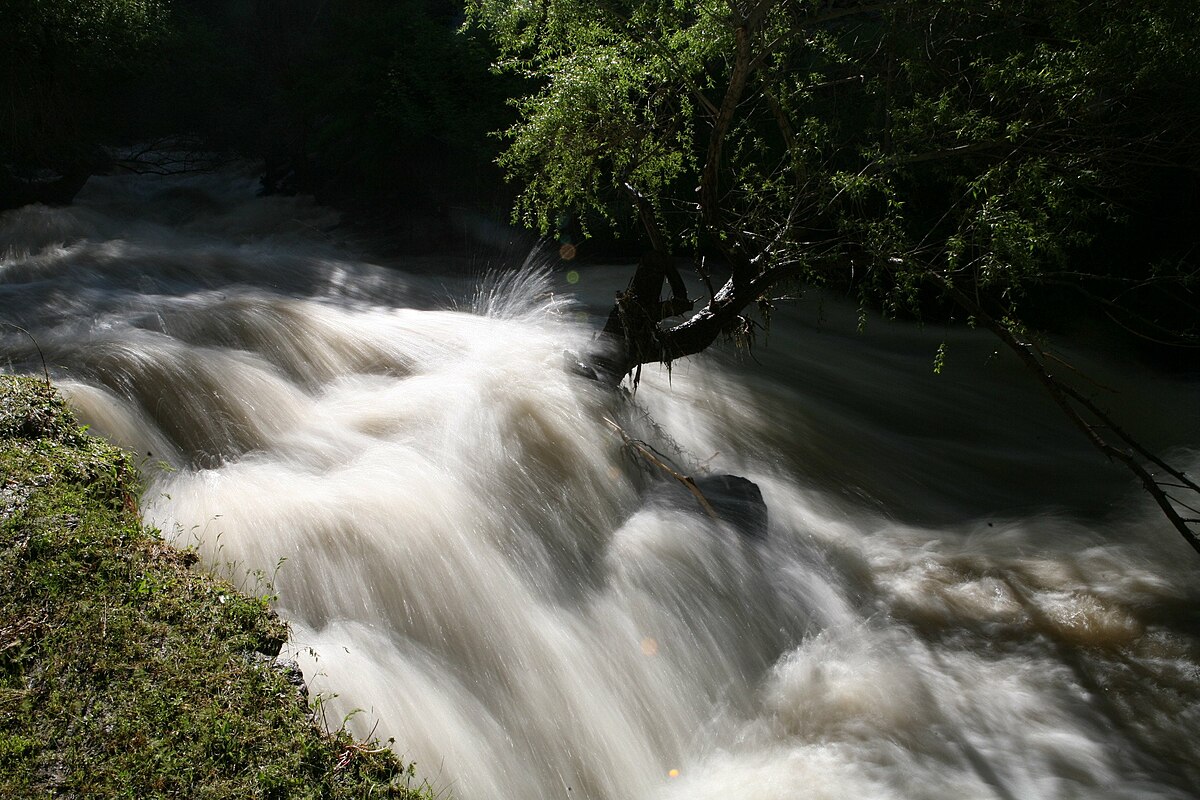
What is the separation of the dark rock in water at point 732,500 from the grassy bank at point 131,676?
11.3 ft

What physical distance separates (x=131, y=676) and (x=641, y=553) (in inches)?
134

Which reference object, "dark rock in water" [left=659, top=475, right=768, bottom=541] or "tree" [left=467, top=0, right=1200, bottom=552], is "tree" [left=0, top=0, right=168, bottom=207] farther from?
"dark rock in water" [left=659, top=475, right=768, bottom=541]

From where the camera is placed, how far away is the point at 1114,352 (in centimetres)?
1195

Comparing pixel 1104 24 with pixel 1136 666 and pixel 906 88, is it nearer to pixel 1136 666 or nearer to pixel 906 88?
pixel 906 88

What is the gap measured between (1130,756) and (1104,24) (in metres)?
5.48

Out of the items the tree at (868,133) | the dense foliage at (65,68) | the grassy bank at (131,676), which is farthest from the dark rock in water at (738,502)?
the dense foliage at (65,68)

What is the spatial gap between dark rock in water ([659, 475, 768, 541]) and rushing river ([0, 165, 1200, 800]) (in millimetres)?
53

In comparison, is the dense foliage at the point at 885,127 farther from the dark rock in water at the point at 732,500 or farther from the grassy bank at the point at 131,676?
the grassy bank at the point at 131,676

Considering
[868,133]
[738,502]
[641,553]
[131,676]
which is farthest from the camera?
[868,133]

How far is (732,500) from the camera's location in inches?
271

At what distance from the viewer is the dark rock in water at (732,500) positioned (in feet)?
21.7

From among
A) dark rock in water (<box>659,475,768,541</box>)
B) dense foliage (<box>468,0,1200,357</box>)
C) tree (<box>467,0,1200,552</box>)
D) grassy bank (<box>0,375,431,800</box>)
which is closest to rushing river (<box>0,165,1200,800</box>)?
dark rock in water (<box>659,475,768,541</box>)

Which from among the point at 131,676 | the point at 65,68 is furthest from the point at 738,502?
the point at 65,68

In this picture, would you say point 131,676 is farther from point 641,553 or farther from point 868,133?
point 868,133
